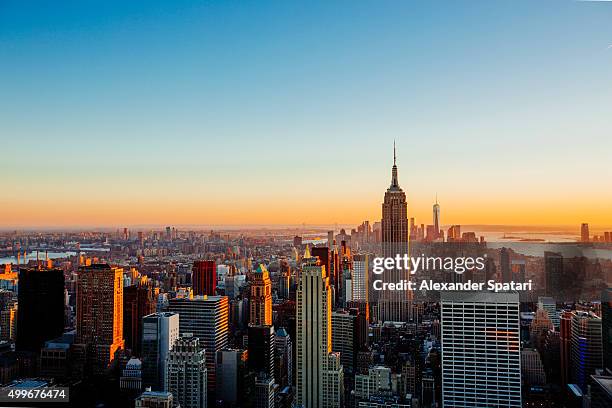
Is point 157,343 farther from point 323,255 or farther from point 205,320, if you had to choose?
point 323,255

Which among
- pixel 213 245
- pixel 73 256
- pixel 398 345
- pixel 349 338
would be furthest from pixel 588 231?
pixel 73 256

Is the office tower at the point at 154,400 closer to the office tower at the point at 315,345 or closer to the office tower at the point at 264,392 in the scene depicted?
the office tower at the point at 264,392

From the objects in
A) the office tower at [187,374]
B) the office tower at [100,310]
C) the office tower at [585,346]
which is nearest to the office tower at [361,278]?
the office tower at [585,346]

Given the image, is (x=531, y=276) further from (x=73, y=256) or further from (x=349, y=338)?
(x=73, y=256)

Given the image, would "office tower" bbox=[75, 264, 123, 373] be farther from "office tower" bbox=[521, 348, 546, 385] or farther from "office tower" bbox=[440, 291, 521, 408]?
"office tower" bbox=[521, 348, 546, 385]

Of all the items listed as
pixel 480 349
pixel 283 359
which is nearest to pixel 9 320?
pixel 283 359

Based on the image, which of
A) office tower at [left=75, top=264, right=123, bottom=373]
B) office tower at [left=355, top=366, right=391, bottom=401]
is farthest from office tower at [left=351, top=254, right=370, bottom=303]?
office tower at [left=75, top=264, right=123, bottom=373]
